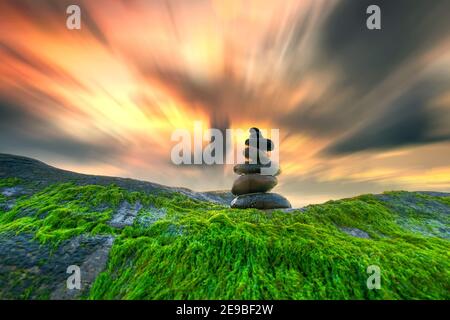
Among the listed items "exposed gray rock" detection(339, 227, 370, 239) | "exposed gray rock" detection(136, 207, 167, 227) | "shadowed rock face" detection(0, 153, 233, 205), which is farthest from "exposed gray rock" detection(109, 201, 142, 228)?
"exposed gray rock" detection(339, 227, 370, 239)

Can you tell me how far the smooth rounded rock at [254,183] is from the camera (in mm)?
11742

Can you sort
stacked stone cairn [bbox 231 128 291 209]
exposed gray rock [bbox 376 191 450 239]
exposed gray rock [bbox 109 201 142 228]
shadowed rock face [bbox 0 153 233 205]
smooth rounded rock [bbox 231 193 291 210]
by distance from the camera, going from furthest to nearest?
shadowed rock face [bbox 0 153 233 205]
stacked stone cairn [bbox 231 128 291 209]
smooth rounded rock [bbox 231 193 291 210]
exposed gray rock [bbox 376 191 450 239]
exposed gray rock [bbox 109 201 142 228]

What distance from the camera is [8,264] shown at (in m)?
5.50

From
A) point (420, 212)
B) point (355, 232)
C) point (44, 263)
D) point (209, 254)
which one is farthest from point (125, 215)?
point (420, 212)

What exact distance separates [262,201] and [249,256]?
17.6 feet

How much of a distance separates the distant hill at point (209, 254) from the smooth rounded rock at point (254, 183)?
8.91 ft

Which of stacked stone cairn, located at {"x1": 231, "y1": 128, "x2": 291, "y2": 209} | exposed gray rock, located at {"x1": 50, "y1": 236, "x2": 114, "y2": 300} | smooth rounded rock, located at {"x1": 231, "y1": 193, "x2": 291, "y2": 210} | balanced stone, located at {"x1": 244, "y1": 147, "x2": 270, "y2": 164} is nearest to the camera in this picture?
exposed gray rock, located at {"x1": 50, "y1": 236, "x2": 114, "y2": 300}

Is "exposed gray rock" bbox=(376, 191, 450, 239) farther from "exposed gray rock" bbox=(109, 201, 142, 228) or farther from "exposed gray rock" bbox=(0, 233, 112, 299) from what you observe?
"exposed gray rock" bbox=(0, 233, 112, 299)

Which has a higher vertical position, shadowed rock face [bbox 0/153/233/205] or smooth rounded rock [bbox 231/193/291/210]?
shadowed rock face [bbox 0/153/233/205]

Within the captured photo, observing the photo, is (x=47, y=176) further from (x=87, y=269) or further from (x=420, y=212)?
(x=420, y=212)

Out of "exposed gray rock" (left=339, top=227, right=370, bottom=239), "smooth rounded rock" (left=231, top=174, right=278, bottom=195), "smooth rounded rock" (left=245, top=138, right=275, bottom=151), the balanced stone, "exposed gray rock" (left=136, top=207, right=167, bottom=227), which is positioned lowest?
"exposed gray rock" (left=339, top=227, right=370, bottom=239)

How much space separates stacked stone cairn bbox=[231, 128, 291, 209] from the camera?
11.1 m

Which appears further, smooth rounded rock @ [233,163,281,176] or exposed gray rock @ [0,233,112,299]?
smooth rounded rock @ [233,163,281,176]
